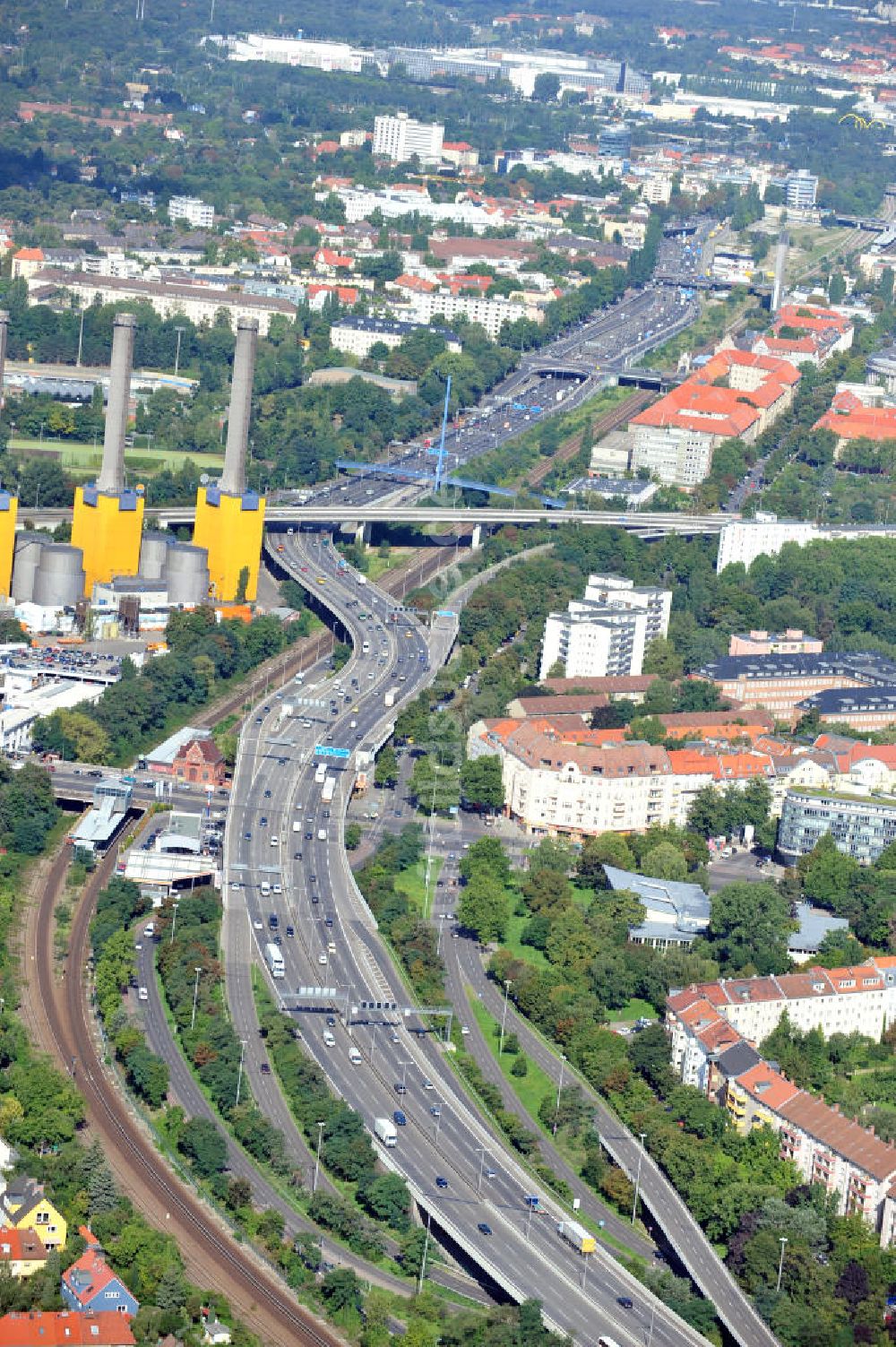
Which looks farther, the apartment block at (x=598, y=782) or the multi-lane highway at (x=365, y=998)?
the apartment block at (x=598, y=782)

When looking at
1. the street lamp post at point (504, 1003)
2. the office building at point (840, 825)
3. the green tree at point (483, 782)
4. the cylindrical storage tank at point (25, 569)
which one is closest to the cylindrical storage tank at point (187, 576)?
the cylindrical storage tank at point (25, 569)

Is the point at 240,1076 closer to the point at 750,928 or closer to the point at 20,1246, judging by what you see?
the point at 20,1246

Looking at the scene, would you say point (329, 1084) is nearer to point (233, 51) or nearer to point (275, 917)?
point (275, 917)

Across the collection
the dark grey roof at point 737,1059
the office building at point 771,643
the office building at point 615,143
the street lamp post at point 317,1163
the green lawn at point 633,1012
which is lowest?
the office building at point 615,143

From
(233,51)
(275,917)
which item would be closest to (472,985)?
(275,917)

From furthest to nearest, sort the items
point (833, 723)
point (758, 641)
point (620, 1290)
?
point (758, 641) → point (833, 723) → point (620, 1290)

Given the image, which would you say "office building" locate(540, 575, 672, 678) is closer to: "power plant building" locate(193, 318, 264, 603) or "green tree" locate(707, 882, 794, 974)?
"power plant building" locate(193, 318, 264, 603)

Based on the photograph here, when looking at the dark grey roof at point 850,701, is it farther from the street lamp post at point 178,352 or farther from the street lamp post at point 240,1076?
the street lamp post at point 178,352
